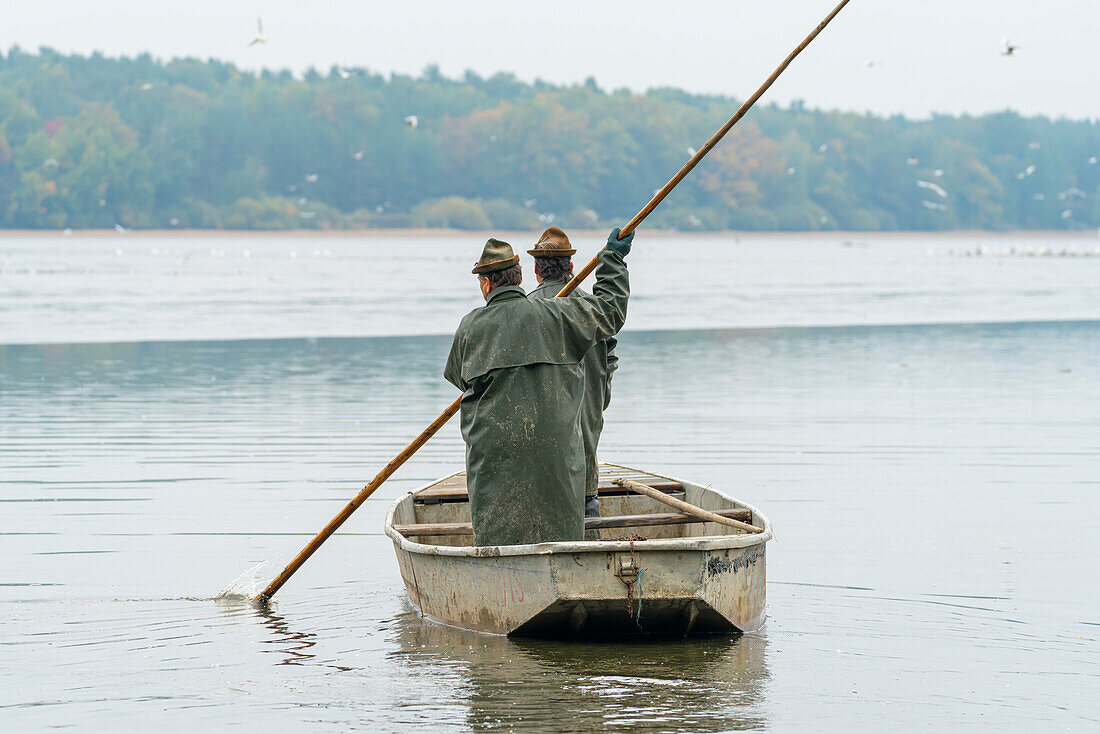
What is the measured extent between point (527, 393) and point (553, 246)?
3.45ft

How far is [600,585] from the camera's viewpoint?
25.8 ft

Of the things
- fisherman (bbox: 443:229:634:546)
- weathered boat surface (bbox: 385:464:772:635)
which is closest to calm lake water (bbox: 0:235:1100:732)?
weathered boat surface (bbox: 385:464:772:635)

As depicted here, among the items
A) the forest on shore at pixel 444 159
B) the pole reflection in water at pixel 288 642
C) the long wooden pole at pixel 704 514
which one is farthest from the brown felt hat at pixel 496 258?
the forest on shore at pixel 444 159

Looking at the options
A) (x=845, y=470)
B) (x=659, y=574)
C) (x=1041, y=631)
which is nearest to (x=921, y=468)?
(x=845, y=470)

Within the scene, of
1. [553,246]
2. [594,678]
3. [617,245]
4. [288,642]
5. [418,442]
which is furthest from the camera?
[418,442]

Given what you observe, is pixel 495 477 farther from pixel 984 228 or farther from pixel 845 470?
pixel 984 228

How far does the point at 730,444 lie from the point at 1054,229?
175 meters

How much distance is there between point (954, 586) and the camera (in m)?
9.67

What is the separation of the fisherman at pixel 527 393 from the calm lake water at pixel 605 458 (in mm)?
731

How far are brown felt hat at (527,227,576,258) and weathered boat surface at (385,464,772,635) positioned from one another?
5.60 feet

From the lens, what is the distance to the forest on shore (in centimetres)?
13950

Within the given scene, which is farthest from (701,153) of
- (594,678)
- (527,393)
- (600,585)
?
(594,678)

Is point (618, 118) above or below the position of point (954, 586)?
above

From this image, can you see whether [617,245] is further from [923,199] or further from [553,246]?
[923,199]
